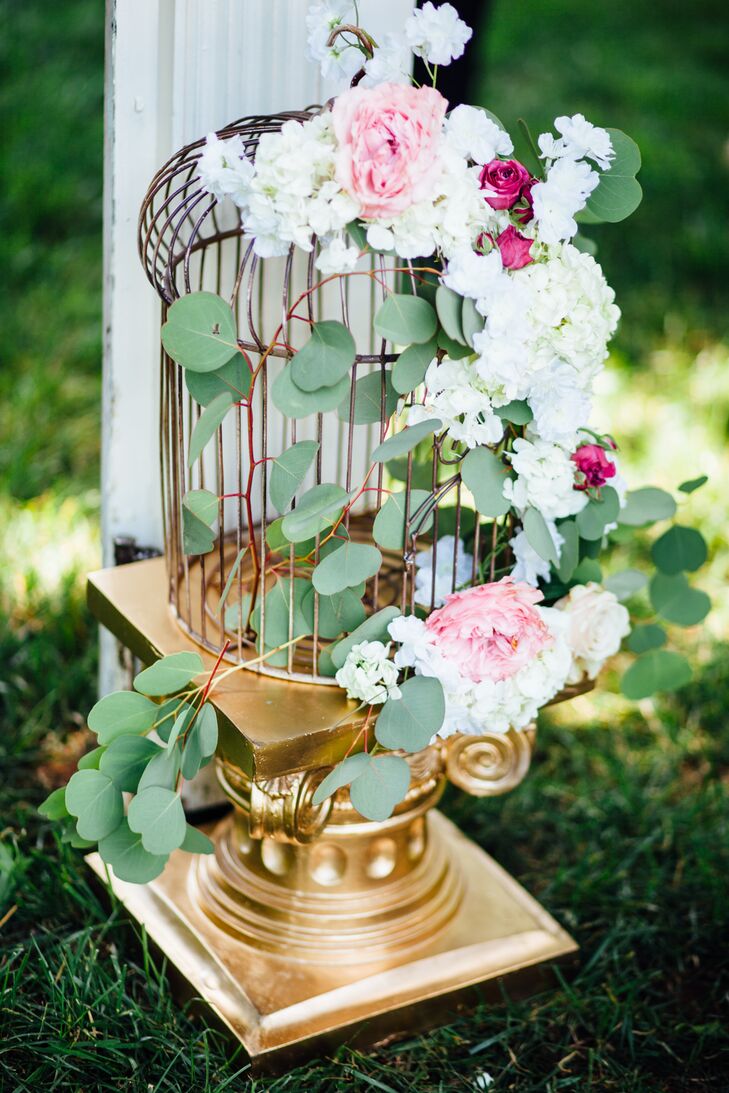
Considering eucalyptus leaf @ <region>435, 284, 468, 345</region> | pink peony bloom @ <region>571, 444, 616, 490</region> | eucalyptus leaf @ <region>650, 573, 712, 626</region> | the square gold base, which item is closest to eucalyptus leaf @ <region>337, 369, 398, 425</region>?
eucalyptus leaf @ <region>435, 284, 468, 345</region>

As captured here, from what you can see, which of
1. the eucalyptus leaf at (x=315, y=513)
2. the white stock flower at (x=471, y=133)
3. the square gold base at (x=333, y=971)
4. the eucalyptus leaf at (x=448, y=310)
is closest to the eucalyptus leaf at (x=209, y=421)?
the eucalyptus leaf at (x=315, y=513)

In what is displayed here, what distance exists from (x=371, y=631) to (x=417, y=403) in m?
0.24

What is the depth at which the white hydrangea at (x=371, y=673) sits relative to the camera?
1.26m

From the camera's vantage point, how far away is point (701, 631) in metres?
2.29

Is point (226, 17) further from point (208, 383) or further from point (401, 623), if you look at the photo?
point (401, 623)

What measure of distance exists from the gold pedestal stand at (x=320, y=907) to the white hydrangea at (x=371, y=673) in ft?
0.23

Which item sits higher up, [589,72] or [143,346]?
[589,72]

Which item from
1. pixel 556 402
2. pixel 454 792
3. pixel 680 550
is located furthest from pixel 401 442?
pixel 454 792

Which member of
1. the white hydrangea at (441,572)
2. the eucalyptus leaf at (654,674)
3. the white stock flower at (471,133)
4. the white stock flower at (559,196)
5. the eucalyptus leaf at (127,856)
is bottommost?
the eucalyptus leaf at (127,856)

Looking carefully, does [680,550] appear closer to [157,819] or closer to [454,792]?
[454,792]

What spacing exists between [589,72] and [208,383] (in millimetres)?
3799

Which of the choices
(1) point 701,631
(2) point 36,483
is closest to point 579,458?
(1) point 701,631

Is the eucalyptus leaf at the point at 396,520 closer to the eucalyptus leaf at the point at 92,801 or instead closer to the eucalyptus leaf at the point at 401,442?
the eucalyptus leaf at the point at 401,442

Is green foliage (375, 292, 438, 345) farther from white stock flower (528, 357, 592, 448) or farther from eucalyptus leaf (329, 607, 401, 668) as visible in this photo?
eucalyptus leaf (329, 607, 401, 668)
